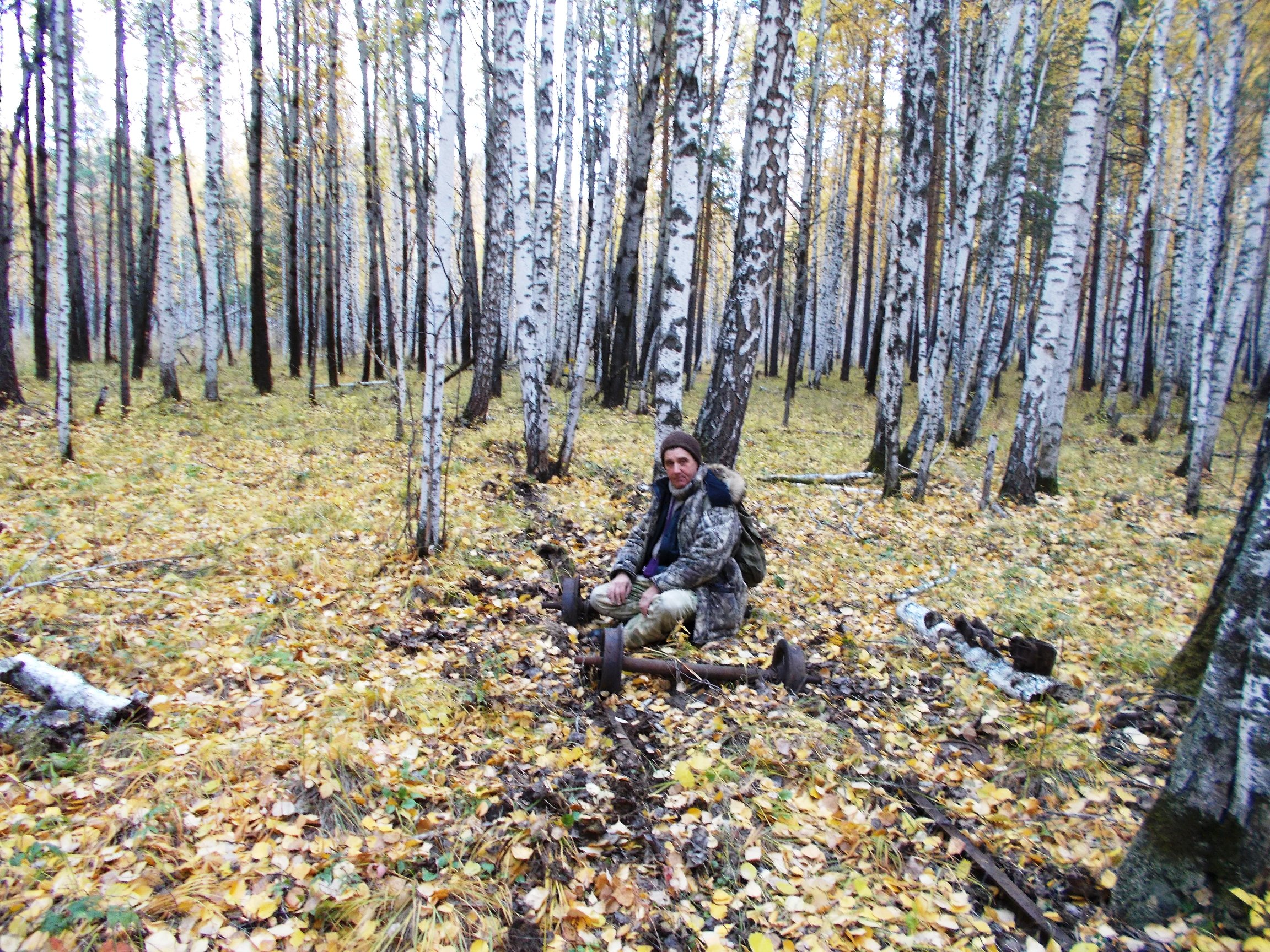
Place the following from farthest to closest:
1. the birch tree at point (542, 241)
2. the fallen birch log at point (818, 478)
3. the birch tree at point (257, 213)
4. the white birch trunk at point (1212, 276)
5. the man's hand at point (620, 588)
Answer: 1. the birch tree at point (257, 213)
2. the fallen birch log at point (818, 478)
3. the white birch trunk at point (1212, 276)
4. the birch tree at point (542, 241)
5. the man's hand at point (620, 588)

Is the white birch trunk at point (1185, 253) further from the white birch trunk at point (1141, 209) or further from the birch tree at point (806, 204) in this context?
the birch tree at point (806, 204)

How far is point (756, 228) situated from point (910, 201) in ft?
12.8

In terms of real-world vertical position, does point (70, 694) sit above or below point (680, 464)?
below

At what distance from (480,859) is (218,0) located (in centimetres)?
1529

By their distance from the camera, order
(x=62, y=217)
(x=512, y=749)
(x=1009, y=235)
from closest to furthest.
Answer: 1. (x=512, y=749)
2. (x=62, y=217)
3. (x=1009, y=235)

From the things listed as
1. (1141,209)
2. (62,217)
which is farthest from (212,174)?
(1141,209)

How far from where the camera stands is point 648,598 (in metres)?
4.78

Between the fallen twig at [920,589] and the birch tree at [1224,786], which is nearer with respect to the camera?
the birch tree at [1224,786]

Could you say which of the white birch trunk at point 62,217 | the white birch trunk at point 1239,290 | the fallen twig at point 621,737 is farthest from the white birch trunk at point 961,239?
the white birch trunk at point 62,217

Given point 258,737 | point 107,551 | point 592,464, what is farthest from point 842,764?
point 592,464

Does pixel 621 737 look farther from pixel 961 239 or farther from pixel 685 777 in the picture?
pixel 961 239

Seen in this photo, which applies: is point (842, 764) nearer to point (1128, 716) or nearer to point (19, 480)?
point (1128, 716)

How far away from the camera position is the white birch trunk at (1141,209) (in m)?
14.0

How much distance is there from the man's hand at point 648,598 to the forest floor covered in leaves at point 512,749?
0.46m
